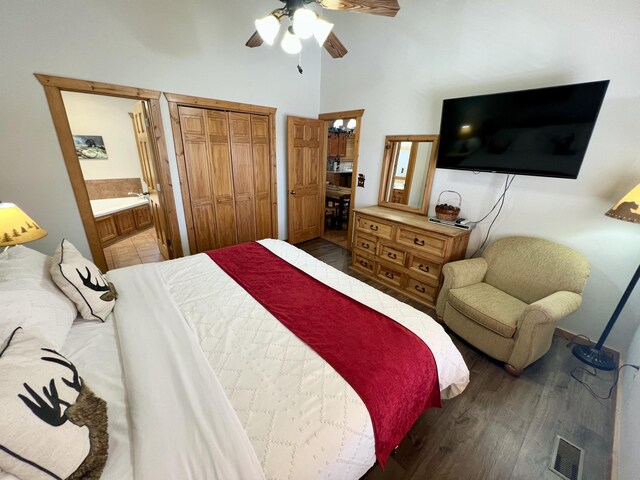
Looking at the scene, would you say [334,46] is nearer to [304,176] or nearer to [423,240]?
[423,240]

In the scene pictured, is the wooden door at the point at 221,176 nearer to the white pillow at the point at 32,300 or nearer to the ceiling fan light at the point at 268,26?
the ceiling fan light at the point at 268,26

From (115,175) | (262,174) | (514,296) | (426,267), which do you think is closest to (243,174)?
(262,174)

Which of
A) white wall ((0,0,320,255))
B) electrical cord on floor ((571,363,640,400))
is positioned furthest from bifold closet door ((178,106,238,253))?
electrical cord on floor ((571,363,640,400))

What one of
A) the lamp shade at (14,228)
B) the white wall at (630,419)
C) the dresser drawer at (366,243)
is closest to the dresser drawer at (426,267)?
the dresser drawer at (366,243)

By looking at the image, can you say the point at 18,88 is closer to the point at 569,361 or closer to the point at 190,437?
the point at 190,437

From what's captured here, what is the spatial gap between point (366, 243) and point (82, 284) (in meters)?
2.59

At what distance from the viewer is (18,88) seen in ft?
6.68

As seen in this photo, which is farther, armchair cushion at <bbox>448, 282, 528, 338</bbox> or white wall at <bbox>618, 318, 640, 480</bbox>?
armchair cushion at <bbox>448, 282, 528, 338</bbox>

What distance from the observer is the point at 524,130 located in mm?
2008

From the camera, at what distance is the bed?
30.7 inches

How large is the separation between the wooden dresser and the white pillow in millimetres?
2619

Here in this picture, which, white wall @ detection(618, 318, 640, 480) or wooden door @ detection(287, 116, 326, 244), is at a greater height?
wooden door @ detection(287, 116, 326, 244)

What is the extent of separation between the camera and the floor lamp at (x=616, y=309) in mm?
1572

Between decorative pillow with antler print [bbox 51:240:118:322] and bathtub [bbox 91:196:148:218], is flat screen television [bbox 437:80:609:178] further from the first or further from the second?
bathtub [bbox 91:196:148:218]
